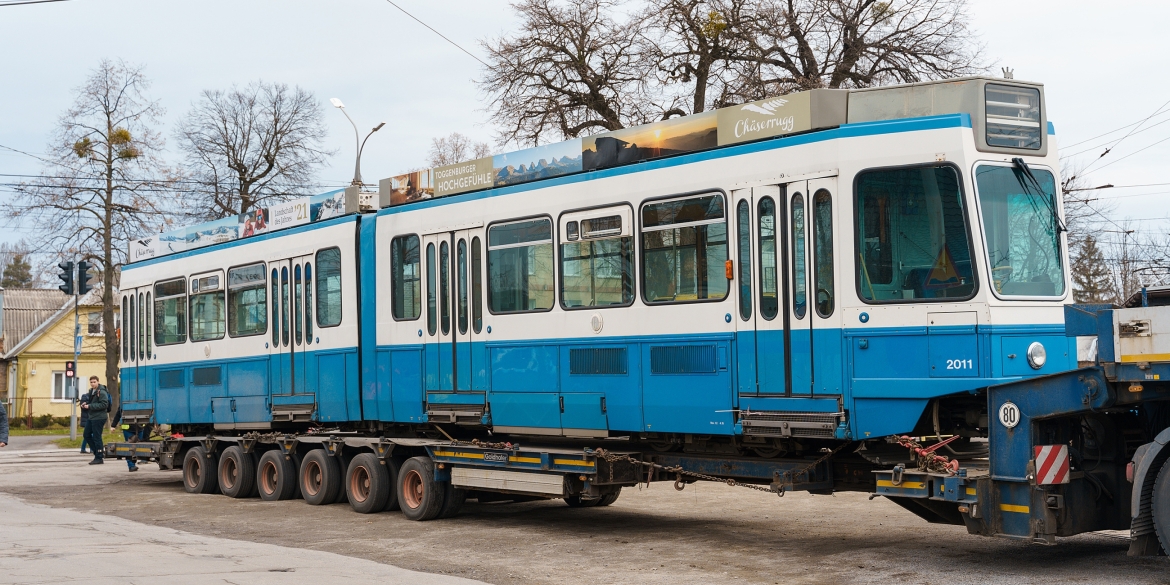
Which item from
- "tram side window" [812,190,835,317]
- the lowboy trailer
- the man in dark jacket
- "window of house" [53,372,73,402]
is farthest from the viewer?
"window of house" [53,372,73,402]

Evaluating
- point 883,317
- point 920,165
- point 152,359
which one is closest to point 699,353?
point 883,317

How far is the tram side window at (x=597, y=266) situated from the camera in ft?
40.5

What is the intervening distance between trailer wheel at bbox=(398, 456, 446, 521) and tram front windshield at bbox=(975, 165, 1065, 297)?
23.3 ft

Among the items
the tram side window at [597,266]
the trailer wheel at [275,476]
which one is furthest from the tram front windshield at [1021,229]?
the trailer wheel at [275,476]

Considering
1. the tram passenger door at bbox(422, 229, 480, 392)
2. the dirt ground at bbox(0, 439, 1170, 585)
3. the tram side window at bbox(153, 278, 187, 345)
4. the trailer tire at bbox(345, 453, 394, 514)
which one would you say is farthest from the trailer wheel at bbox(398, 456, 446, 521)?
the tram side window at bbox(153, 278, 187, 345)

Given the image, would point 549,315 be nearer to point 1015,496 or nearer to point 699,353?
point 699,353

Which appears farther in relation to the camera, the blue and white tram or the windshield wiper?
the windshield wiper

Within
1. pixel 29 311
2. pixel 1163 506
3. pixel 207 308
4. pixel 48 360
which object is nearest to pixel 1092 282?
pixel 207 308

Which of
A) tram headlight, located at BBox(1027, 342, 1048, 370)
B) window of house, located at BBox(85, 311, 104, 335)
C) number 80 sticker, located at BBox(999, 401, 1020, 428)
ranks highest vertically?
window of house, located at BBox(85, 311, 104, 335)

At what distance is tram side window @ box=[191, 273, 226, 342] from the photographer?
1877cm

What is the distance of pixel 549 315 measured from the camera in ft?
43.1

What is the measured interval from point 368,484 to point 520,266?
3.86 m

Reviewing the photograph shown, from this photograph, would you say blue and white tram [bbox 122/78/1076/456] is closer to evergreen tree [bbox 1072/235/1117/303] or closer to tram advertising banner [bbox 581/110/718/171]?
tram advertising banner [bbox 581/110/718/171]

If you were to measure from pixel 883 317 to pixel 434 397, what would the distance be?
6126 millimetres
